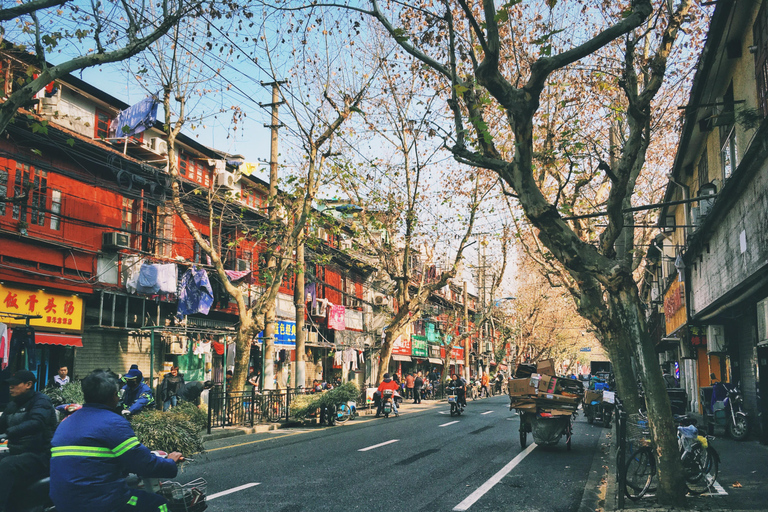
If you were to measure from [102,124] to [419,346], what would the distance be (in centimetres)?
3662

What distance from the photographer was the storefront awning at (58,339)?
16703mm

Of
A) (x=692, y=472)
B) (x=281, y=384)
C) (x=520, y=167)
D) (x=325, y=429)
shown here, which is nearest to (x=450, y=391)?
(x=325, y=429)

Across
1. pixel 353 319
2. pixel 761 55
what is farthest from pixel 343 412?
pixel 353 319

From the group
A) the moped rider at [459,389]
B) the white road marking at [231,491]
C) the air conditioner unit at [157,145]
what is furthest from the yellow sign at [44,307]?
the moped rider at [459,389]

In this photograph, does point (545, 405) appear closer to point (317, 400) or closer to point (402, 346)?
point (317, 400)

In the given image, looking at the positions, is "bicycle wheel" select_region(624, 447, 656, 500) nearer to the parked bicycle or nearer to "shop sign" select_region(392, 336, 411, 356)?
the parked bicycle

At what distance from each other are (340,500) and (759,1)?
10.9 m

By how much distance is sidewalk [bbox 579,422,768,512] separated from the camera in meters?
7.83

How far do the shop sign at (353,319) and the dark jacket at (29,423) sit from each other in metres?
31.0

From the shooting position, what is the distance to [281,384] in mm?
31266

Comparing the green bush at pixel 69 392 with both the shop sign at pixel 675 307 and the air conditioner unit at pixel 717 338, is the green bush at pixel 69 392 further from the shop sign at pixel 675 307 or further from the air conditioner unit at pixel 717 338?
the shop sign at pixel 675 307

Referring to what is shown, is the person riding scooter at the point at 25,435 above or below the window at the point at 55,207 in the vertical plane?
below

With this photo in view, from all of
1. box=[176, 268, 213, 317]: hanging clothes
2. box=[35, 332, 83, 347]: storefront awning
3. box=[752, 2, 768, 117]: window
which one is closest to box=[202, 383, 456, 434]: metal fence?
box=[176, 268, 213, 317]: hanging clothes

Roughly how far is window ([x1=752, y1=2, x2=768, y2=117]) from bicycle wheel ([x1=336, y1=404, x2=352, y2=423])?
14751 mm
